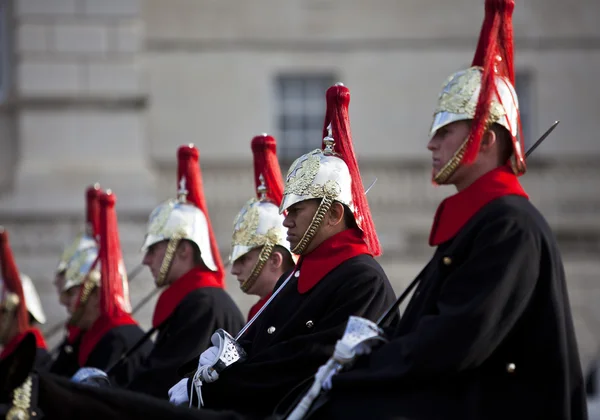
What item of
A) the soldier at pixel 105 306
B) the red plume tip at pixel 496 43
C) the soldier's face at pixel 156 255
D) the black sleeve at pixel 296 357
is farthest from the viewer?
the soldier at pixel 105 306

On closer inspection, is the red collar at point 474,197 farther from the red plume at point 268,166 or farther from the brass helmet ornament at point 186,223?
the brass helmet ornament at point 186,223

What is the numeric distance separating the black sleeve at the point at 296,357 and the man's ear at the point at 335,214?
0.35 metres

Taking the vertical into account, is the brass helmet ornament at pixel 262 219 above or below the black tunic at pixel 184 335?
above

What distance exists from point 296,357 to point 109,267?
13.8 feet

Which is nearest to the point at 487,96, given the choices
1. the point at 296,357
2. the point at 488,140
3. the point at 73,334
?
the point at 488,140

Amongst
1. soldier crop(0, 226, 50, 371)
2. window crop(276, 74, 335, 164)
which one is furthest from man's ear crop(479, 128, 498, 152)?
window crop(276, 74, 335, 164)

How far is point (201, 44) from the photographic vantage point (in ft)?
63.1

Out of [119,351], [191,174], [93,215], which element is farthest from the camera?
[93,215]

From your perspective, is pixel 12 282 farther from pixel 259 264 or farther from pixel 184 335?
pixel 259 264

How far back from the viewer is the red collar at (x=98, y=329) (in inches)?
387

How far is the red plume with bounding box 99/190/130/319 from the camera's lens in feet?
32.7

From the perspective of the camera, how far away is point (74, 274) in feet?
34.7

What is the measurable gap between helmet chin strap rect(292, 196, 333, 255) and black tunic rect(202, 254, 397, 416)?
20cm

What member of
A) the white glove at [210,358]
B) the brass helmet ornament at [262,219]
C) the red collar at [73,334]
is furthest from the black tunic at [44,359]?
the white glove at [210,358]
